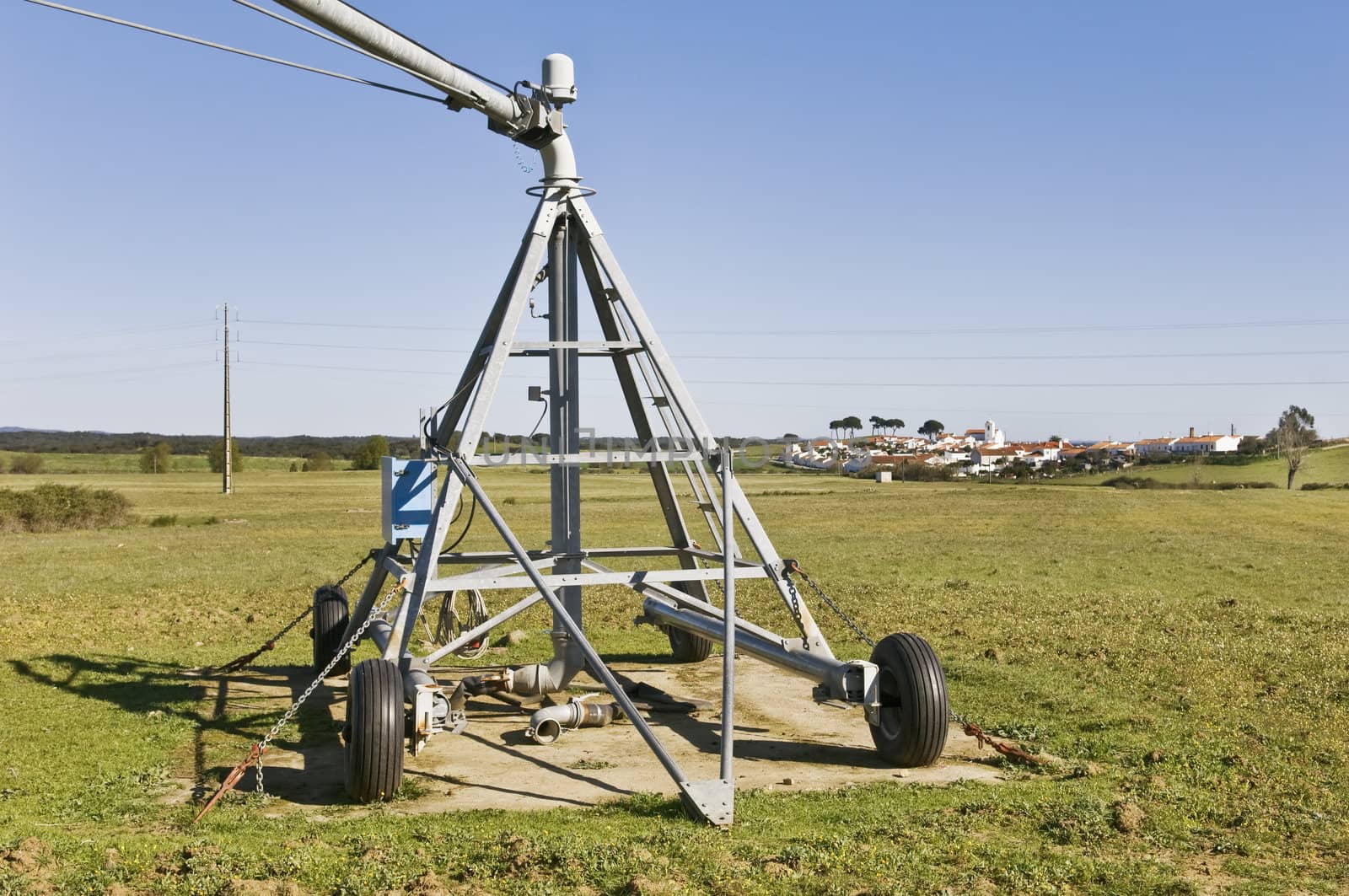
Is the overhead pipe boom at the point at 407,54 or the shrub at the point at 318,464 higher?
the overhead pipe boom at the point at 407,54

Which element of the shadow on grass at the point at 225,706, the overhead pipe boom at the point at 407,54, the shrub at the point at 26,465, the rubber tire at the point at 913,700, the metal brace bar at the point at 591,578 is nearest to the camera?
the overhead pipe boom at the point at 407,54

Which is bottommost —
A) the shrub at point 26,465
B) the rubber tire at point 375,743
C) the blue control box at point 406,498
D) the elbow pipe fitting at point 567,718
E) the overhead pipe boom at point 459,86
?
the elbow pipe fitting at point 567,718

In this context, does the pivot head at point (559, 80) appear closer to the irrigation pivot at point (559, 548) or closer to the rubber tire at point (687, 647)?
the irrigation pivot at point (559, 548)

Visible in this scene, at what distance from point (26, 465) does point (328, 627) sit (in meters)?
81.6

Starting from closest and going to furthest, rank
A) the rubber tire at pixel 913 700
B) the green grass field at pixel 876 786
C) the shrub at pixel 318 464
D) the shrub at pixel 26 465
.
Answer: the green grass field at pixel 876 786 → the rubber tire at pixel 913 700 → the shrub at pixel 26 465 → the shrub at pixel 318 464

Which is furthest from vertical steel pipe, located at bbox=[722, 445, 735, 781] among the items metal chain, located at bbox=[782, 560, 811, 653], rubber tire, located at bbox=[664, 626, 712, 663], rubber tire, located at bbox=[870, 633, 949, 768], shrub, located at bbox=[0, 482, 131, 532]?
shrub, located at bbox=[0, 482, 131, 532]

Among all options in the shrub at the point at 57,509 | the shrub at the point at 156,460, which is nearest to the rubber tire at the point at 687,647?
the shrub at the point at 57,509

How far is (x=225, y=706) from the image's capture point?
37.0 ft

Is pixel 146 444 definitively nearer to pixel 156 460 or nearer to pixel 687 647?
pixel 156 460

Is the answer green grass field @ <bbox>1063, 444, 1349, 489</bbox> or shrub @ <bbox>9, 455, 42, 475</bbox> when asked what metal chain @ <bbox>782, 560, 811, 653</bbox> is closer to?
green grass field @ <bbox>1063, 444, 1349, 489</bbox>

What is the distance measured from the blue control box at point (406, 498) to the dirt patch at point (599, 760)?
166 cm

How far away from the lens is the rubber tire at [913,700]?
8.35 meters

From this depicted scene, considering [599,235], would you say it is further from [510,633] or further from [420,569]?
[510,633]

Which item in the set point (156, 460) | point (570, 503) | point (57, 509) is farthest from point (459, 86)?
point (156, 460)
